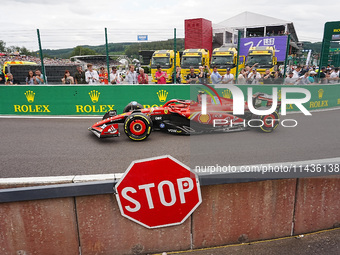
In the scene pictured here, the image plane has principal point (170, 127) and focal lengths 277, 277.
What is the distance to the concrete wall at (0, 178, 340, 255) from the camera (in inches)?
107

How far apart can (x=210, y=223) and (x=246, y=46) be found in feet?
81.7

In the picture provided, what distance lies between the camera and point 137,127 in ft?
20.8

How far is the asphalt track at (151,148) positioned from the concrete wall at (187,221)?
0.95 metres

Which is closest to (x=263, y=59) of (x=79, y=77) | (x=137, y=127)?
(x=79, y=77)

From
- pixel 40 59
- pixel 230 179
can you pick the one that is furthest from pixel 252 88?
pixel 40 59

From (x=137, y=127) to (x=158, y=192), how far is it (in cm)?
360

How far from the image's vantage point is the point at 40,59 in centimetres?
1076

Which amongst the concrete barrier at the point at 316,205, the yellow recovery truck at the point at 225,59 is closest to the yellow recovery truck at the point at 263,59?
the yellow recovery truck at the point at 225,59

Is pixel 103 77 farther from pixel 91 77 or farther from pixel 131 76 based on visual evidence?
pixel 131 76

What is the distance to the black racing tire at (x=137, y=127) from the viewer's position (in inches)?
249

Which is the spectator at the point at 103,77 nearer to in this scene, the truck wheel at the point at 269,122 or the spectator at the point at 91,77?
the spectator at the point at 91,77

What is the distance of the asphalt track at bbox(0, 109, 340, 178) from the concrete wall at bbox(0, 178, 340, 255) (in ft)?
3.13

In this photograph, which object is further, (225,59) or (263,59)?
(225,59)

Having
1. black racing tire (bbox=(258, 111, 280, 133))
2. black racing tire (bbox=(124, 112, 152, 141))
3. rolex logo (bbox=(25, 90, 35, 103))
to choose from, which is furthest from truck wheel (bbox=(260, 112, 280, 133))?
rolex logo (bbox=(25, 90, 35, 103))
